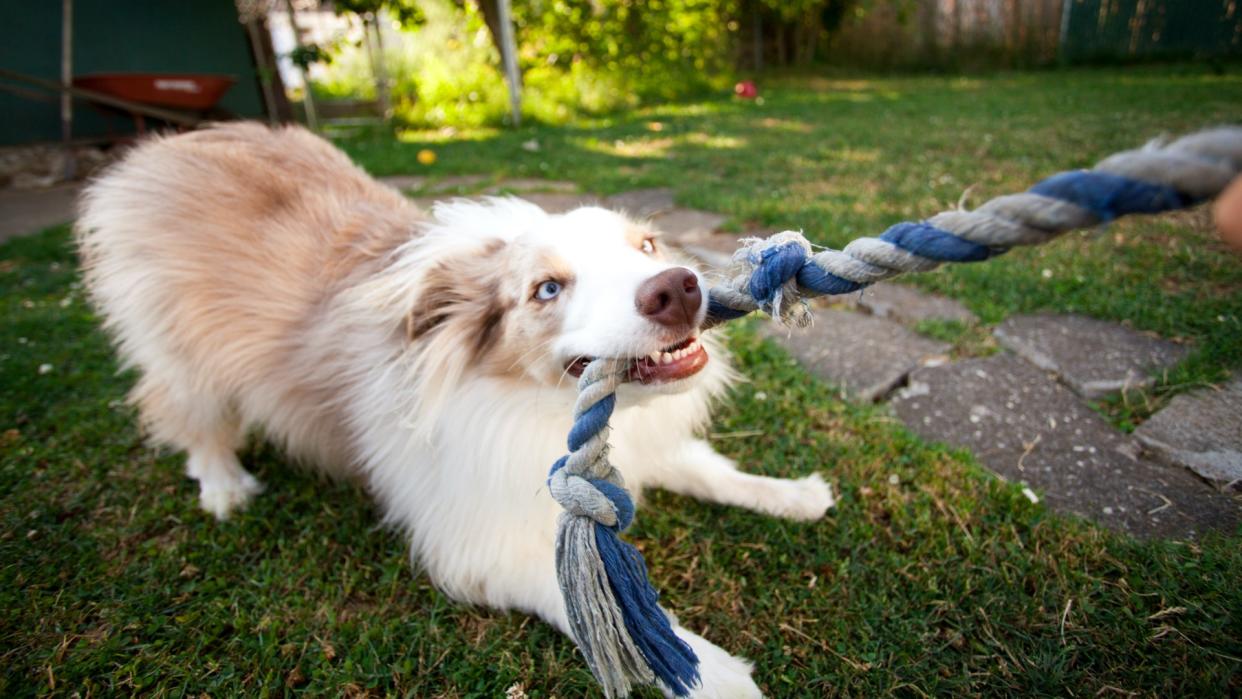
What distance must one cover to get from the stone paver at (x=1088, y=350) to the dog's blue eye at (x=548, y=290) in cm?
196

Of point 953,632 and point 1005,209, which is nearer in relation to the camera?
point 1005,209

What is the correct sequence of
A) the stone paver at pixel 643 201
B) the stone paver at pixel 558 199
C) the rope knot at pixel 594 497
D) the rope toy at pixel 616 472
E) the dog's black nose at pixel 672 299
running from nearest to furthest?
the rope toy at pixel 616 472
the rope knot at pixel 594 497
the dog's black nose at pixel 672 299
the stone paver at pixel 643 201
the stone paver at pixel 558 199

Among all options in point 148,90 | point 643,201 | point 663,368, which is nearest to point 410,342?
point 663,368

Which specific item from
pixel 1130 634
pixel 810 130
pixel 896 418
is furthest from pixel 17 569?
pixel 810 130

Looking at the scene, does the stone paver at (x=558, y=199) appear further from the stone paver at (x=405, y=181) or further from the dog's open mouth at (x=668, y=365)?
the dog's open mouth at (x=668, y=365)

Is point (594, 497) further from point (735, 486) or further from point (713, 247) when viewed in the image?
point (713, 247)

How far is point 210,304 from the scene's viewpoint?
2174mm

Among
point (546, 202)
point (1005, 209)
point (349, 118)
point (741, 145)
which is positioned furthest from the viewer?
point (349, 118)

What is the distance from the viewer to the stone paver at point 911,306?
2949 mm

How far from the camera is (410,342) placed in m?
1.86

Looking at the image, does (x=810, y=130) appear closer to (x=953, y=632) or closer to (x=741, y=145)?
(x=741, y=145)

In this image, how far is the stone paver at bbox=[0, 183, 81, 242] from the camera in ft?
17.9

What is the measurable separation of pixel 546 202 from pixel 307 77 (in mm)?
5774

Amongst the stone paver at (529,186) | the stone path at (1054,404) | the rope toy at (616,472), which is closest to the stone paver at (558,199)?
the stone paver at (529,186)
